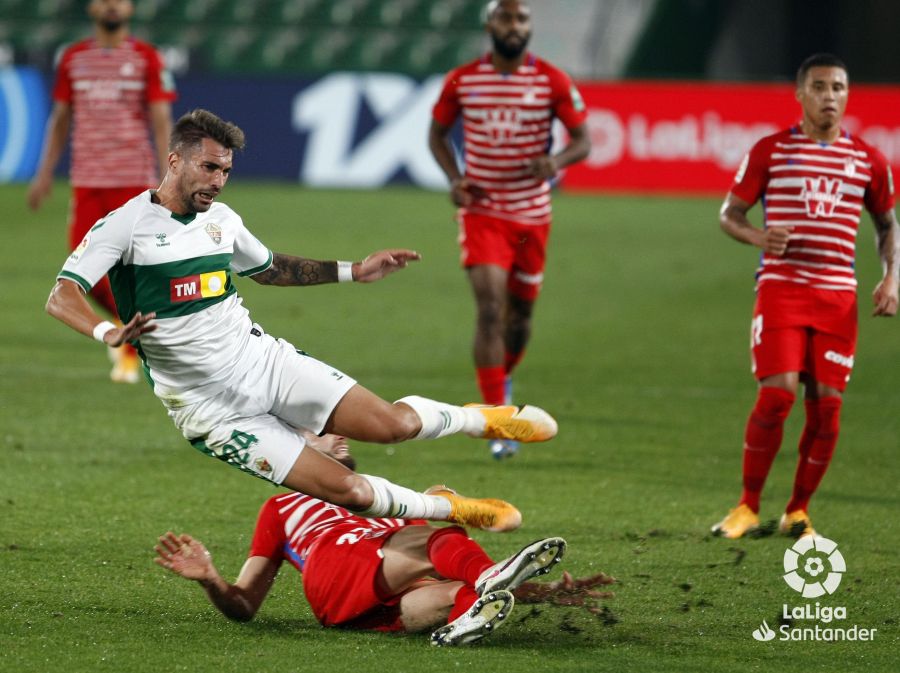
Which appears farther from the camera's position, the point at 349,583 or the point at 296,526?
the point at 296,526

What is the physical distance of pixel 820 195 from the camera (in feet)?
22.7

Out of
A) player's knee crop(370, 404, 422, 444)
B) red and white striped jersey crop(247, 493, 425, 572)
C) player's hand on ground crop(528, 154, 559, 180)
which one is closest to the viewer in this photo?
red and white striped jersey crop(247, 493, 425, 572)

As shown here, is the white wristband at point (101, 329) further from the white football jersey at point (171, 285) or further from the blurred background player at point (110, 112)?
the blurred background player at point (110, 112)

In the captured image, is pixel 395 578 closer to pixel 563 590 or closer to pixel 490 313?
pixel 563 590

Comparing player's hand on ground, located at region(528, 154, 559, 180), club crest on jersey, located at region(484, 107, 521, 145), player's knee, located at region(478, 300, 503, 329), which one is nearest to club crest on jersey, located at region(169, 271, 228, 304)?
player's knee, located at region(478, 300, 503, 329)

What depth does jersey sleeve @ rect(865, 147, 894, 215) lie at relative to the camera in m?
6.96

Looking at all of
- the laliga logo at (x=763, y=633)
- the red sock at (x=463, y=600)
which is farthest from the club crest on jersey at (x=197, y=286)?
the laliga logo at (x=763, y=633)

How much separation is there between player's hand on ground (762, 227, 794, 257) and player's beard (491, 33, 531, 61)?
8.82 ft

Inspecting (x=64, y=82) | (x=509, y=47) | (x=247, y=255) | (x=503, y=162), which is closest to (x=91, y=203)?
(x=64, y=82)

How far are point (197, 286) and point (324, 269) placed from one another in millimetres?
753

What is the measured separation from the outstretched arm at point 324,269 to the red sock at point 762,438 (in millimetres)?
1853

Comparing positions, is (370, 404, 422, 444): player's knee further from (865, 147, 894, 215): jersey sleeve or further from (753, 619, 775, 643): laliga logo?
(865, 147, 894, 215): jersey sleeve

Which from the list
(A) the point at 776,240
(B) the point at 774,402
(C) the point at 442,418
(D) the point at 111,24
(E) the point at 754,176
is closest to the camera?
(C) the point at 442,418

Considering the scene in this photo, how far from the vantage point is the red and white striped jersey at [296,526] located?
5.54m
